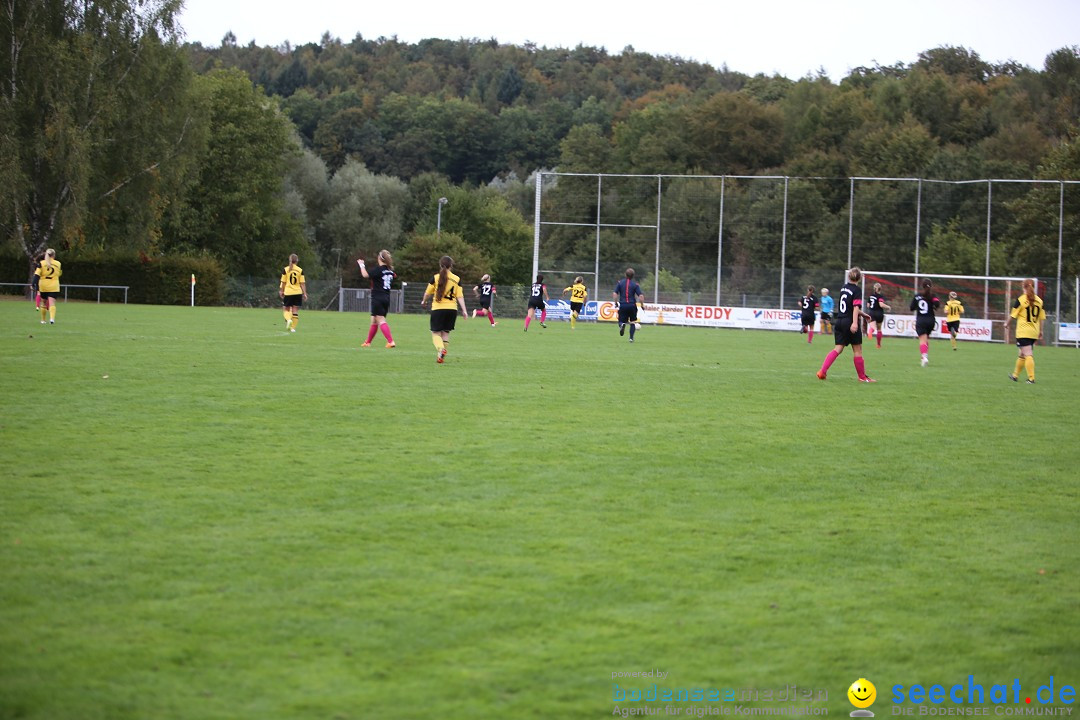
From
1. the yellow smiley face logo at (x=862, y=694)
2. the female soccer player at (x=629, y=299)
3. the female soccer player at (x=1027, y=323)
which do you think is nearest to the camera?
the yellow smiley face logo at (x=862, y=694)

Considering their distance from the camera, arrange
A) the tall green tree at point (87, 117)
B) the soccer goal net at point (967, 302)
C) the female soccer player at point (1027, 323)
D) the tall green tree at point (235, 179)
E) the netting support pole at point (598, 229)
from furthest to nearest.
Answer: the tall green tree at point (235, 179), the netting support pole at point (598, 229), the tall green tree at point (87, 117), the soccer goal net at point (967, 302), the female soccer player at point (1027, 323)

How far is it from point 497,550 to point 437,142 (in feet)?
379

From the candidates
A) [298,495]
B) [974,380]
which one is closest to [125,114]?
[974,380]

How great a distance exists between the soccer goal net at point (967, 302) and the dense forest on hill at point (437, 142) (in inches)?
199

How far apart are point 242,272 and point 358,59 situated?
71.5 meters

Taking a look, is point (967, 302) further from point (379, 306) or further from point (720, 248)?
point (379, 306)

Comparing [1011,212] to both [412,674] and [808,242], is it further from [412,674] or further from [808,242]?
[412,674]

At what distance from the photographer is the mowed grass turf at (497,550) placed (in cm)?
478

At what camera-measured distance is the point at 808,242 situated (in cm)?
5728

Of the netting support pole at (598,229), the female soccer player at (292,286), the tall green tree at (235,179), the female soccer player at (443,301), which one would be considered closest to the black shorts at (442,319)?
the female soccer player at (443,301)

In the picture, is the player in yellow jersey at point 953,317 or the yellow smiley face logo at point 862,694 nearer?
the yellow smiley face logo at point 862,694

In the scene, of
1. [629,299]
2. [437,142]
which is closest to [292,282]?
[629,299]

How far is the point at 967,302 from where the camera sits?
47.6m

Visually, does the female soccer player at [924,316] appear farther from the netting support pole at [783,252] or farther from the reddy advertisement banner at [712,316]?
the netting support pole at [783,252]
